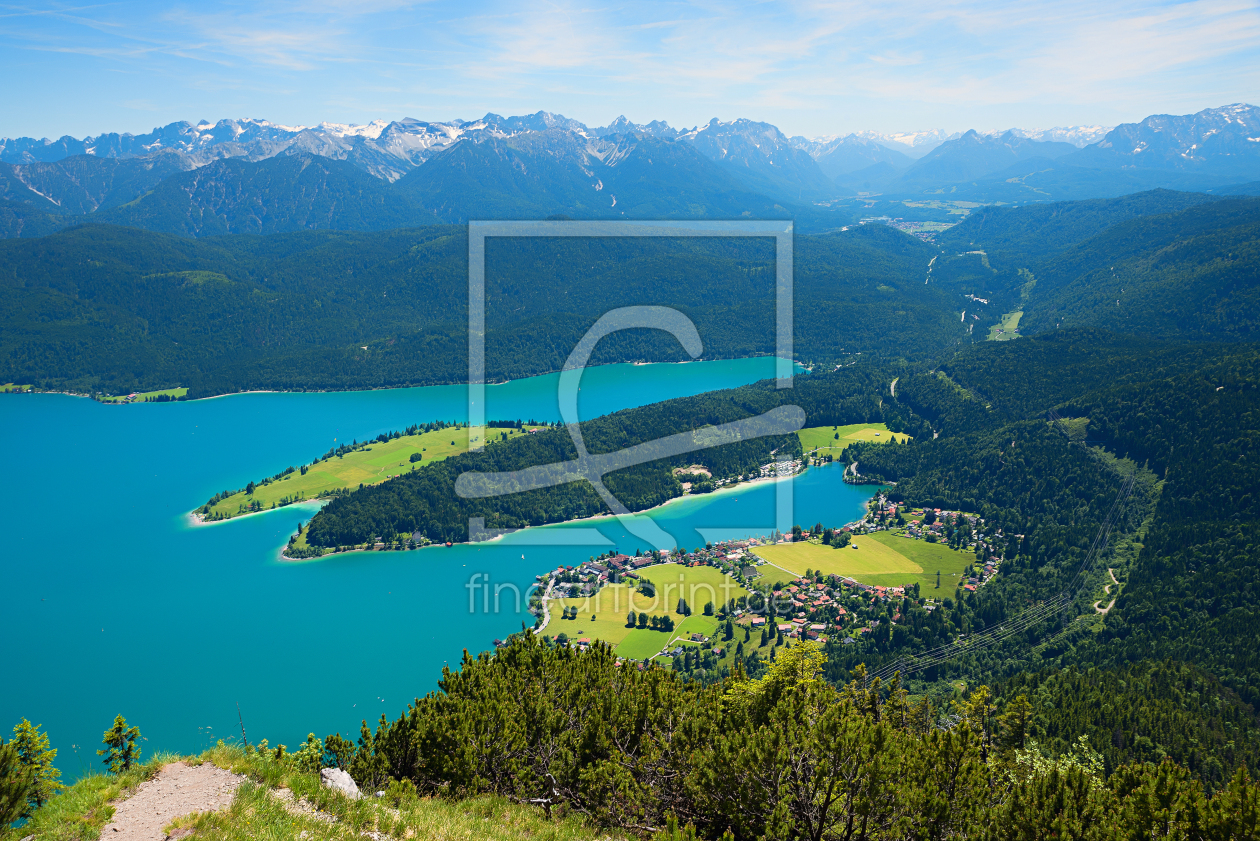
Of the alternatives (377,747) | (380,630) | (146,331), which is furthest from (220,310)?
(377,747)

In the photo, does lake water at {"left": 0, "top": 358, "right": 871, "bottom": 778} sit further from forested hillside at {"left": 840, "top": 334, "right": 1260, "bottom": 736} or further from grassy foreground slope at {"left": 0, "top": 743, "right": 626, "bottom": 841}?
grassy foreground slope at {"left": 0, "top": 743, "right": 626, "bottom": 841}

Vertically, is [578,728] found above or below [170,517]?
above

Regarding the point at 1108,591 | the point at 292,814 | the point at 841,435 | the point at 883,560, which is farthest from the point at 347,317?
the point at 292,814

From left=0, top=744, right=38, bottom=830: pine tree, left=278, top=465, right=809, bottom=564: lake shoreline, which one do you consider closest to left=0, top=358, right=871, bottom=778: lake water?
left=278, top=465, right=809, bottom=564: lake shoreline

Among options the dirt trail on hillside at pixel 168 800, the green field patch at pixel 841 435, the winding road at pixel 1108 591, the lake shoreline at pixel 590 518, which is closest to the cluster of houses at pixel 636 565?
the lake shoreline at pixel 590 518

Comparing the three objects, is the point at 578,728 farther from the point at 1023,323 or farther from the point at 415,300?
the point at 415,300

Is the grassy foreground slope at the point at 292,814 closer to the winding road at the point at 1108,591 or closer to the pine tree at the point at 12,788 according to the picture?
the pine tree at the point at 12,788

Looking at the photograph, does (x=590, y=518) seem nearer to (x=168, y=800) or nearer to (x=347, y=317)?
(x=168, y=800)

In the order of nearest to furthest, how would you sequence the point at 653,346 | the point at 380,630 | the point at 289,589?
the point at 380,630 < the point at 289,589 < the point at 653,346
